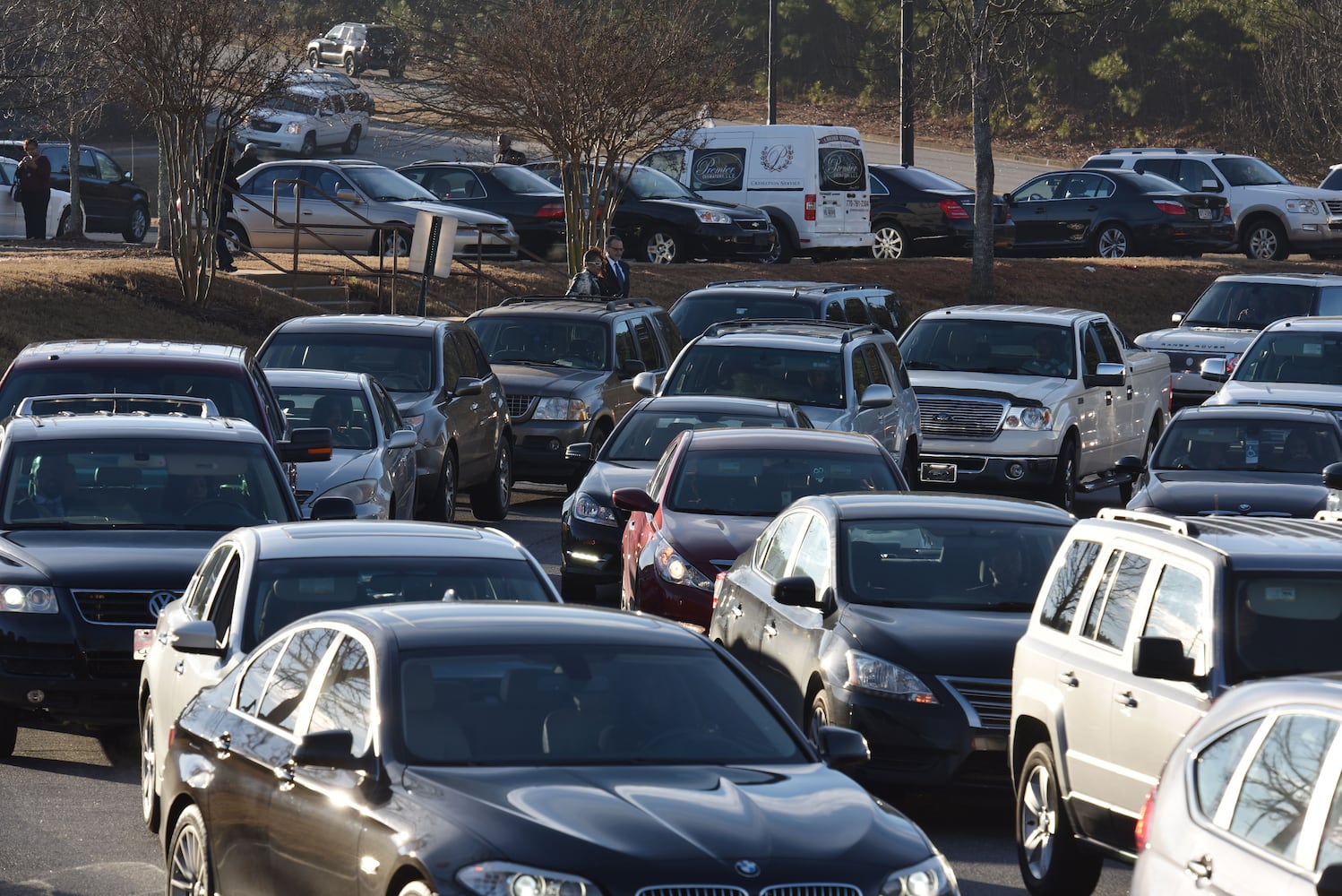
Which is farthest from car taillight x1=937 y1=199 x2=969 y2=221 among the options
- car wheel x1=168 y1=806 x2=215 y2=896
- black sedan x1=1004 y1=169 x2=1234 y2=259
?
car wheel x1=168 y1=806 x2=215 y2=896

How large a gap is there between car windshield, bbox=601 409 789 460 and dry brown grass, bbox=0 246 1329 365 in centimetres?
930

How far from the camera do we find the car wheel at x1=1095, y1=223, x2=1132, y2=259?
40.6 metres

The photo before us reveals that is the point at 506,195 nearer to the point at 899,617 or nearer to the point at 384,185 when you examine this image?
the point at 384,185

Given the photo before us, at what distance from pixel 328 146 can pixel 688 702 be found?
5175cm

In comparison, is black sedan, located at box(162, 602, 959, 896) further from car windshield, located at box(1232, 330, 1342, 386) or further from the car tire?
the car tire

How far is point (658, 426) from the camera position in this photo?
1720 centimetres

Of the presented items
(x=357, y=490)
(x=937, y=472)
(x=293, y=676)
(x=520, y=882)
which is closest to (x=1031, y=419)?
(x=937, y=472)

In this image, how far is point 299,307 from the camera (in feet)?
95.4

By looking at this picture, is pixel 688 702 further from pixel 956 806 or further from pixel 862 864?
pixel 956 806

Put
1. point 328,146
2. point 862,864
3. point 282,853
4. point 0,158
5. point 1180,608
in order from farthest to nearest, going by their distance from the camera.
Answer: point 328,146 < point 0,158 < point 1180,608 < point 282,853 < point 862,864

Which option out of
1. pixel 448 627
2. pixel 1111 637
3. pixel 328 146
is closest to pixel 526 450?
pixel 1111 637

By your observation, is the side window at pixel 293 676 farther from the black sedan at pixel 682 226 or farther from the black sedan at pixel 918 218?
the black sedan at pixel 918 218

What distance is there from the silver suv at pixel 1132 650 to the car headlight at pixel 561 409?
498 inches

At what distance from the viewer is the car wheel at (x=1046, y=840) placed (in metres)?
8.31
